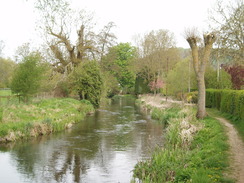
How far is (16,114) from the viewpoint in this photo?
725 inches

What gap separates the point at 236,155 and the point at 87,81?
25.3 m

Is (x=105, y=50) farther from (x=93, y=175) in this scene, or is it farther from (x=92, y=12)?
(x=93, y=175)

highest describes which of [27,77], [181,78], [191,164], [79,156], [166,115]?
[181,78]

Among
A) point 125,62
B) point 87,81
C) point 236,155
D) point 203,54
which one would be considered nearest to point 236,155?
point 236,155

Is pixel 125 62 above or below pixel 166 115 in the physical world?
above

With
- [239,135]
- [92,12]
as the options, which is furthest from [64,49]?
[239,135]

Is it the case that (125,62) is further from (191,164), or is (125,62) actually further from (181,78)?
(191,164)

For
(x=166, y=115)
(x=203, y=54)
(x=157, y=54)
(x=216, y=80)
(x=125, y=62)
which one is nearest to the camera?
(x=203, y=54)

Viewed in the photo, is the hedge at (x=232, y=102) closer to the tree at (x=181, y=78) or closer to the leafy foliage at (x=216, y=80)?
the leafy foliage at (x=216, y=80)

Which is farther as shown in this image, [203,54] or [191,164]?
[203,54]

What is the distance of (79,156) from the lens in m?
12.8

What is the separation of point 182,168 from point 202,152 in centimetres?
151

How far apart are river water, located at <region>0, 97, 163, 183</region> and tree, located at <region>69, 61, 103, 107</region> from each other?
14.8m

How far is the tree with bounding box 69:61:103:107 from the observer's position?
111 feet
